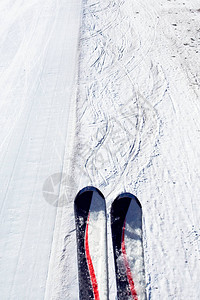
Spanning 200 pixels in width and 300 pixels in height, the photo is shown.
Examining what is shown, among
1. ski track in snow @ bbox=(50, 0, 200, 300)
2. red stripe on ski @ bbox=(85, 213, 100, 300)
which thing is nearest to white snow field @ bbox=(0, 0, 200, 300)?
ski track in snow @ bbox=(50, 0, 200, 300)

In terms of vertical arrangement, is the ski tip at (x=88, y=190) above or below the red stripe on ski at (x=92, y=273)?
above

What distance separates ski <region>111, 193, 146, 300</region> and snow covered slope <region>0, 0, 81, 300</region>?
2.73 feet

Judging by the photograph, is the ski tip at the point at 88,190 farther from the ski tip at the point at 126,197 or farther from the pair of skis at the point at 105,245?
the ski tip at the point at 126,197

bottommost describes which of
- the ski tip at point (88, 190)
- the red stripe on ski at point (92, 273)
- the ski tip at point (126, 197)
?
the red stripe on ski at point (92, 273)

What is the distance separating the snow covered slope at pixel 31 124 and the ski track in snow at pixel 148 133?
10.3 inches

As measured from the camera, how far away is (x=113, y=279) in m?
3.26

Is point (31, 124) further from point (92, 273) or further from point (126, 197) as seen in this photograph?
point (92, 273)

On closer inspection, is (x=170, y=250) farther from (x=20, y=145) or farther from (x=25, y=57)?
(x=25, y=57)

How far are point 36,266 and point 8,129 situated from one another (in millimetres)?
2656

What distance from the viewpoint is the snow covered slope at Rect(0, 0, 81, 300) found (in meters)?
3.54

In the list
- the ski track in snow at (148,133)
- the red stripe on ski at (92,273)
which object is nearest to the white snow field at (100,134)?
the ski track in snow at (148,133)

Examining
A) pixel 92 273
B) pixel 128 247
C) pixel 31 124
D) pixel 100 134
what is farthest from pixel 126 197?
pixel 31 124

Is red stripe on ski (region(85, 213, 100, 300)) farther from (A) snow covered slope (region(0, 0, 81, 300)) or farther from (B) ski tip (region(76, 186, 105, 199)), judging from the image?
(B) ski tip (region(76, 186, 105, 199))

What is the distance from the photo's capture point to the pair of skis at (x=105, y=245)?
126 inches
